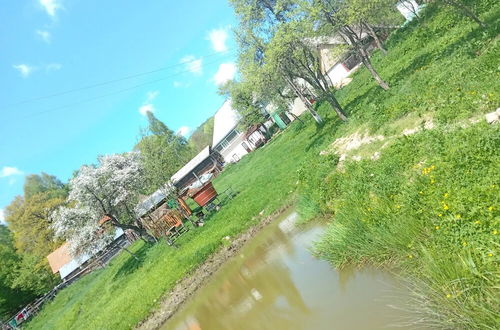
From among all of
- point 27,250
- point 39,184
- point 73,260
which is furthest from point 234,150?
point 39,184

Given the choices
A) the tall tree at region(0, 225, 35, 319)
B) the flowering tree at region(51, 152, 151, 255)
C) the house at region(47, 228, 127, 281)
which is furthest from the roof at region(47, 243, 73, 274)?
the flowering tree at region(51, 152, 151, 255)

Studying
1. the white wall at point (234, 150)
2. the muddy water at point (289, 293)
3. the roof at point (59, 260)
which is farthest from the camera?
the white wall at point (234, 150)

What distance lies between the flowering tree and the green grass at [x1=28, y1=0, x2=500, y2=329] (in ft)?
26.0

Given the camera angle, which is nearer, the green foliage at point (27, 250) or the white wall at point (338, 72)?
the green foliage at point (27, 250)

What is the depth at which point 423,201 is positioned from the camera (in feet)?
22.3

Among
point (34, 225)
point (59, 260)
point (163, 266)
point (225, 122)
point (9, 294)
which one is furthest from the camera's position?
point (225, 122)

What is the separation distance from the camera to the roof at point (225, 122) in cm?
6570

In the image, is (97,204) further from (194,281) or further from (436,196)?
(436,196)

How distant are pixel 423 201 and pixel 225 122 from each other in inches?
2520

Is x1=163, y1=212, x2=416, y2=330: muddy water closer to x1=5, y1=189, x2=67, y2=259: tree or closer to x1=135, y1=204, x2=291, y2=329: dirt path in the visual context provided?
x1=135, y1=204, x2=291, y2=329: dirt path

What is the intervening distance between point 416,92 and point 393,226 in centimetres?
984

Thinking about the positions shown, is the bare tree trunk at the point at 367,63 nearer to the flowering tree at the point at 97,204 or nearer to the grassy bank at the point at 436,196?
the grassy bank at the point at 436,196

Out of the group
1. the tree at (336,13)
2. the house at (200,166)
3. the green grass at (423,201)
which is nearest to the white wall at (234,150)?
the house at (200,166)

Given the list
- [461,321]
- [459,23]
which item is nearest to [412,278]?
[461,321]
